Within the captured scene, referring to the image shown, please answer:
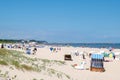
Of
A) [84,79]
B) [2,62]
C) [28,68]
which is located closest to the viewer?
[2,62]

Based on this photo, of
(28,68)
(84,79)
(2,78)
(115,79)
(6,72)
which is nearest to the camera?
(2,78)

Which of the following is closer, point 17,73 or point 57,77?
point 17,73

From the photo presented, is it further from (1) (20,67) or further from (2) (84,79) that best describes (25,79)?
(2) (84,79)

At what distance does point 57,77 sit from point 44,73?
2.02 feet

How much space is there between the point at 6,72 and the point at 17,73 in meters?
0.55

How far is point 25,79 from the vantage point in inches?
437

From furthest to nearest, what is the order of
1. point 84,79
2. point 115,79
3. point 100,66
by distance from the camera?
point 100,66 < point 115,79 < point 84,79

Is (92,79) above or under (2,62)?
under

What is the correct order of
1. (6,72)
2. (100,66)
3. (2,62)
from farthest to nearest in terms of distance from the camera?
1. (100,66)
2. (2,62)
3. (6,72)

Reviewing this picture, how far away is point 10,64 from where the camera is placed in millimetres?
12633

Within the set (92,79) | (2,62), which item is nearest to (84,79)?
(92,79)

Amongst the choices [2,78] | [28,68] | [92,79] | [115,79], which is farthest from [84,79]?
[2,78]

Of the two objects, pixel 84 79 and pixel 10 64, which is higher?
pixel 10 64

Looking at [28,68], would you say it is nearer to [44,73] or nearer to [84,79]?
[44,73]
